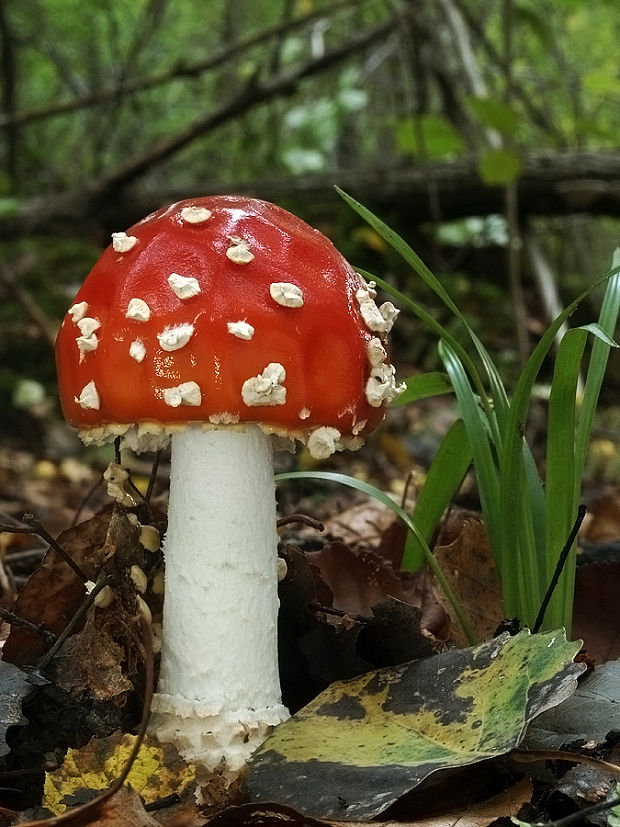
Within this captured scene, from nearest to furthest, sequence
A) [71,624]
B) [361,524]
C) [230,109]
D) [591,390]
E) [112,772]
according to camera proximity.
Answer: [112,772] < [71,624] < [591,390] < [361,524] < [230,109]

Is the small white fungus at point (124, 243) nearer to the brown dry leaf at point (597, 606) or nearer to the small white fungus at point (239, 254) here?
the small white fungus at point (239, 254)

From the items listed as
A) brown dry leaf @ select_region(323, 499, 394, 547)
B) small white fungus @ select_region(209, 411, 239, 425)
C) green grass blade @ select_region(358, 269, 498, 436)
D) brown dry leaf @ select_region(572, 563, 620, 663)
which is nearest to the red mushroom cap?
small white fungus @ select_region(209, 411, 239, 425)

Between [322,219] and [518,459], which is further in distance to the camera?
[322,219]

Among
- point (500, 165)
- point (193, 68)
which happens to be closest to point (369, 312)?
point (500, 165)

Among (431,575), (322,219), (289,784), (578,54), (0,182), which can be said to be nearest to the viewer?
(289,784)

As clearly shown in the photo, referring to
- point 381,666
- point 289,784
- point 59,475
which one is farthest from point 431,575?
point 59,475

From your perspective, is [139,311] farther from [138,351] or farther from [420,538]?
[420,538]

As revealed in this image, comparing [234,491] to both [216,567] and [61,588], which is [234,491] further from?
[61,588]
